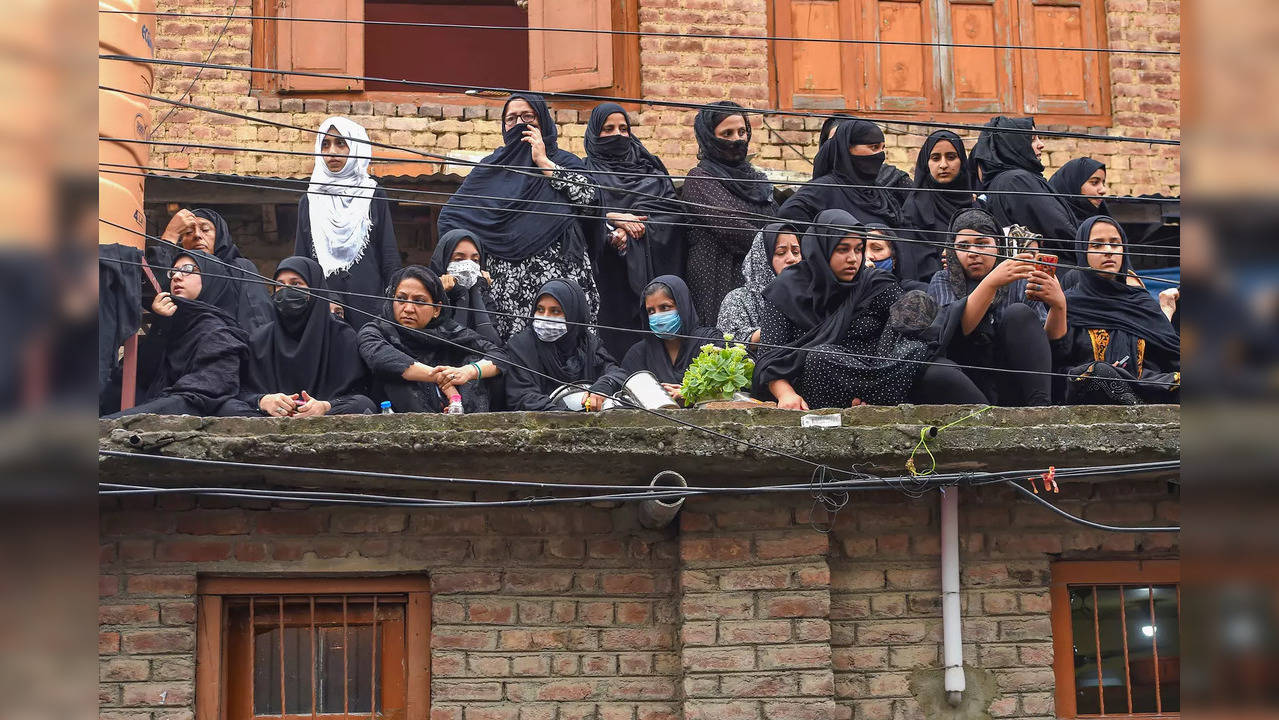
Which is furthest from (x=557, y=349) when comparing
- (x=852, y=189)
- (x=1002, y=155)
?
(x=1002, y=155)

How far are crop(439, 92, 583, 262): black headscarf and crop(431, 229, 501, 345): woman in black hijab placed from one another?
307mm

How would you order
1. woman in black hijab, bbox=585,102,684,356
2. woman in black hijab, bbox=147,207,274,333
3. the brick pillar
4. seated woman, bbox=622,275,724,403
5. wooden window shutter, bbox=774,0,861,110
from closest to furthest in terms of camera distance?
1. the brick pillar
2. seated woman, bbox=622,275,724,403
3. woman in black hijab, bbox=147,207,274,333
4. woman in black hijab, bbox=585,102,684,356
5. wooden window shutter, bbox=774,0,861,110

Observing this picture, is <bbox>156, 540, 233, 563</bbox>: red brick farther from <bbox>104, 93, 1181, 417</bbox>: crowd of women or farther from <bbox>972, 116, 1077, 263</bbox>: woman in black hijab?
<bbox>972, 116, 1077, 263</bbox>: woman in black hijab

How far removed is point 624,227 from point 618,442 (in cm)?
215

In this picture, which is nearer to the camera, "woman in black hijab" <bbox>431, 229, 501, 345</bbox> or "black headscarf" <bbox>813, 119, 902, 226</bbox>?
"woman in black hijab" <bbox>431, 229, 501, 345</bbox>

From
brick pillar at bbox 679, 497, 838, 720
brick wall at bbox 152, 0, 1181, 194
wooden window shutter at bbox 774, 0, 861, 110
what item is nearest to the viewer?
brick pillar at bbox 679, 497, 838, 720

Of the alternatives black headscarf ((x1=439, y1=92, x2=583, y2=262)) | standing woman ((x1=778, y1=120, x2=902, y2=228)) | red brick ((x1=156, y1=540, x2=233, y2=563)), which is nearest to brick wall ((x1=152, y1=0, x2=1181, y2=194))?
black headscarf ((x1=439, y1=92, x2=583, y2=262))

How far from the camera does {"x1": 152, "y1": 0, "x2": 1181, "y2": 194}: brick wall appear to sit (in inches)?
368

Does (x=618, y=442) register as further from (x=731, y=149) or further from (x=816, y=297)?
(x=731, y=149)

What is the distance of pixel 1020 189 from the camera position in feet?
24.6

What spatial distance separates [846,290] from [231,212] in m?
4.96

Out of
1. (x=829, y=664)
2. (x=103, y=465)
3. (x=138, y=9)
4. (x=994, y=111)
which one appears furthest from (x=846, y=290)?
(x=994, y=111)

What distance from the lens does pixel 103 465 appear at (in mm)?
5004

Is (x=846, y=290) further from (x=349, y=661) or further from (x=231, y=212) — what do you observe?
(x=231, y=212)
